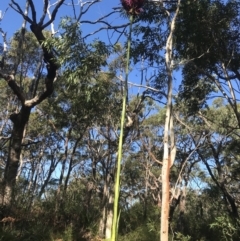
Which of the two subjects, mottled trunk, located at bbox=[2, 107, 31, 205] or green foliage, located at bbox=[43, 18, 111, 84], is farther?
mottled trunk, located at bbox=[2, 107, 31, 205]

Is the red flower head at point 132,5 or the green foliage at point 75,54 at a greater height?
the green foliage at point 75,54

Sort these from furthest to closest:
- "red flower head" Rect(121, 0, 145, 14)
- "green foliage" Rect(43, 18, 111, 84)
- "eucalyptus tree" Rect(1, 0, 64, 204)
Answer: "eucalyptus tree" Rect(1, 0, 64, 204) → "green foliage" Rect(43, 18, 111, 84) → "red flower head" Rect(121, 0, 145, 14)

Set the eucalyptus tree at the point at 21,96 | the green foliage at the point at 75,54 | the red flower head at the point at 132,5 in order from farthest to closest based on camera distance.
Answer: the eucalyptus tree at the point at 21,96, the green foliage at the point at 75,54, the red flower head at the point at 132,5

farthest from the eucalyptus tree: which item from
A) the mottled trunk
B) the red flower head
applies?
the red flower head

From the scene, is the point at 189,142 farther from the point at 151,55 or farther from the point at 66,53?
the point at 66,53

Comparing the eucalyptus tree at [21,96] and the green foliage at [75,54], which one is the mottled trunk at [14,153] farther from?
the green foliage at [75,54]

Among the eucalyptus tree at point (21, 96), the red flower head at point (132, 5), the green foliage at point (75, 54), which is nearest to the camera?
the red flower head at point (132, 5)

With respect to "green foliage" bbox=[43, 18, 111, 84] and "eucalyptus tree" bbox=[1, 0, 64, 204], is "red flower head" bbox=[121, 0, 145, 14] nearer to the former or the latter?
"green foliage" bbox=[43, 18, 111, 84]

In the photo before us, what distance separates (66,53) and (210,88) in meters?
5.03

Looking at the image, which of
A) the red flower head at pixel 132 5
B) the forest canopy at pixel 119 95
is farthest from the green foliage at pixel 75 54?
the red flower head at pixel 132 5

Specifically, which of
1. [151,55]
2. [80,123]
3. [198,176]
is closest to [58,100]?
[80,123]

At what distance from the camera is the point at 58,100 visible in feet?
46.5

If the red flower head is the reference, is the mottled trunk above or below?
above

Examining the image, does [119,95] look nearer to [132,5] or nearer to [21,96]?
[21,96]
